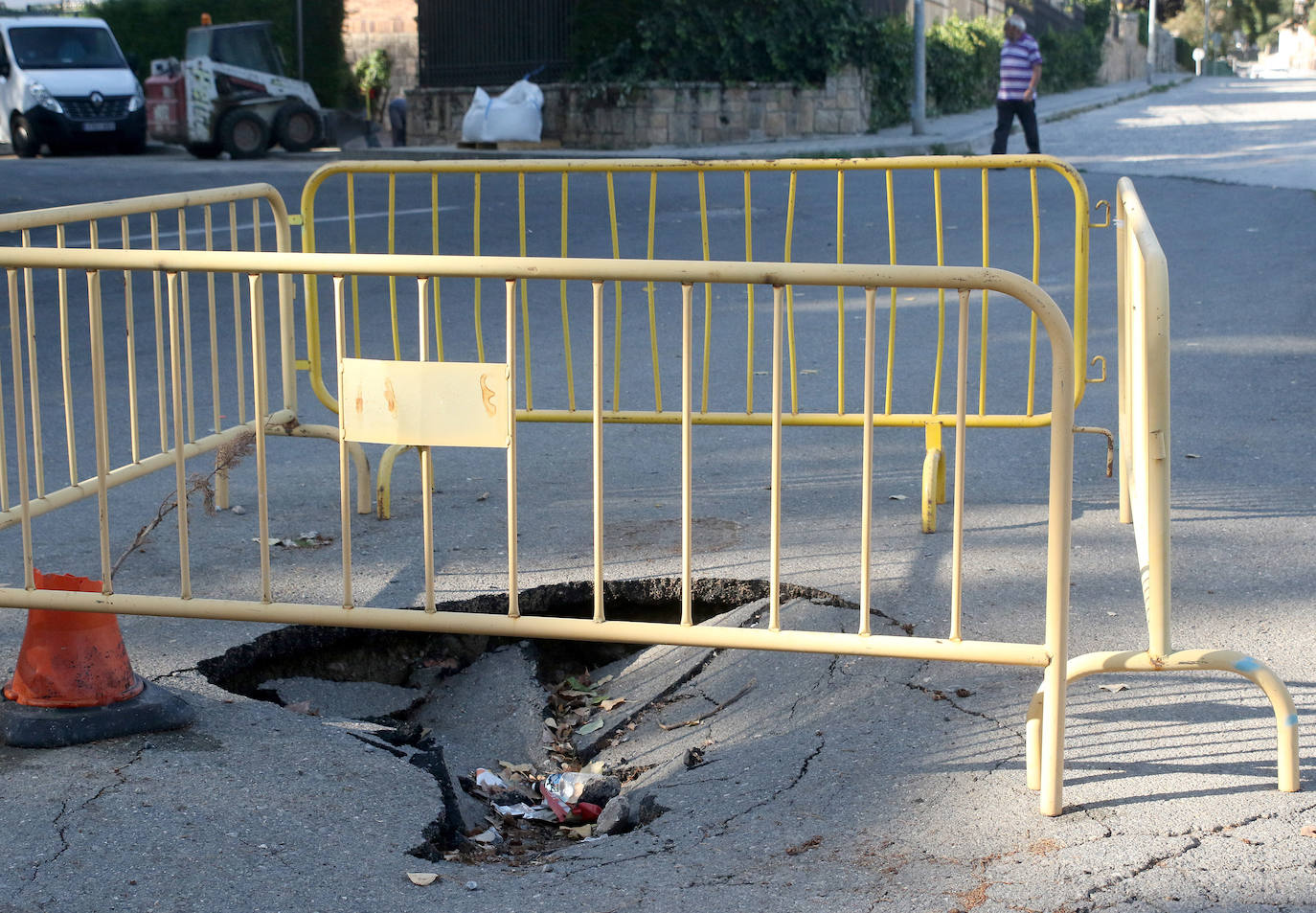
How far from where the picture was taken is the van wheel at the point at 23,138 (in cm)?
2408

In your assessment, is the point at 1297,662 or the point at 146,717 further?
the point at 1297,662

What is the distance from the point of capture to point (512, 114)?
23.8 metres

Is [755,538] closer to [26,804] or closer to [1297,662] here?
[1297,662]

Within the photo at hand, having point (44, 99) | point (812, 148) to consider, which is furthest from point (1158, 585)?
point (44, 99)

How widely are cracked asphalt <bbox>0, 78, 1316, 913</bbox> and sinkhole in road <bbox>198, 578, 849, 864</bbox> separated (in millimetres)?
88

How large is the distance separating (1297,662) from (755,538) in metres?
1.88

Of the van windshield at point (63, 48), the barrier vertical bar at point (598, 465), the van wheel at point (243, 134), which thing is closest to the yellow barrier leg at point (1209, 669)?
the barrier vertical bar at point (598, 465)

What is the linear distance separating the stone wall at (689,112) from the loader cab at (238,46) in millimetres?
3520

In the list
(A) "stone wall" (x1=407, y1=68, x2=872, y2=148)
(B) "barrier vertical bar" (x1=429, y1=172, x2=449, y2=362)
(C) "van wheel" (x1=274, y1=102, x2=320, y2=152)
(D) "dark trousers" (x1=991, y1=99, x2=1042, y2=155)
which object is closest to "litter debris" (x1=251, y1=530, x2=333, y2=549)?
(B) "barrier vertical bar" (x1=429, y1=172, x2=449, y2=362)

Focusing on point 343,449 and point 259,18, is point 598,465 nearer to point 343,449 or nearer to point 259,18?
point 343,449

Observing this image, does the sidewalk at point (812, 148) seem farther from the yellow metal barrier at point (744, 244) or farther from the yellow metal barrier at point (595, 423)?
the yellow metal barrier at point (595, 423)

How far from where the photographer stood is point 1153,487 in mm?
3078

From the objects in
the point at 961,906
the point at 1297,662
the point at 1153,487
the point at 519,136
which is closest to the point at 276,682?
the point at 961,906

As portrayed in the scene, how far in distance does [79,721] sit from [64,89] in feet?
78.2
